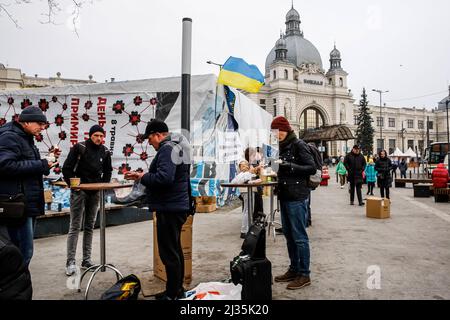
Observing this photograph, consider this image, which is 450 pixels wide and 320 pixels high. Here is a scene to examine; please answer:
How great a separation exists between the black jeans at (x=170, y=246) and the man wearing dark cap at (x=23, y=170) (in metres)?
1.30

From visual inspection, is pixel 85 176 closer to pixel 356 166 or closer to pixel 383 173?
pixel 356 166

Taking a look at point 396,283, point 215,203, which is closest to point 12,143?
point 396,283

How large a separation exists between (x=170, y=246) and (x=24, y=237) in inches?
58.0

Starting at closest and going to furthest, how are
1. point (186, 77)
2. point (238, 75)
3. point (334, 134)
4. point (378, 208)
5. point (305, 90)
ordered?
1. point (186, 77)
2. point (238, 75)
3. point (378, 208)
4. point (334, 134)
5. point (305, 90)

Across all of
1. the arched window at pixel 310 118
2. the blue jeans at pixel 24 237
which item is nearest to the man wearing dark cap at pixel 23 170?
the blue jeans at pixel 24 237

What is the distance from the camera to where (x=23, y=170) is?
3.18 meters

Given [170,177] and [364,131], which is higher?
[364,131]

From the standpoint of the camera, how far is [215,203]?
10492 mm

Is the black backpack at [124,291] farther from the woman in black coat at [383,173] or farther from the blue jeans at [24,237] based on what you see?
the woman in black coat at [383,173]

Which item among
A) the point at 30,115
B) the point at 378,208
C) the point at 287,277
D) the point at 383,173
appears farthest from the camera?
the point at 383,173

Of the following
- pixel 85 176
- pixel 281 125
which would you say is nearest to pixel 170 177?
pixel 281 125
